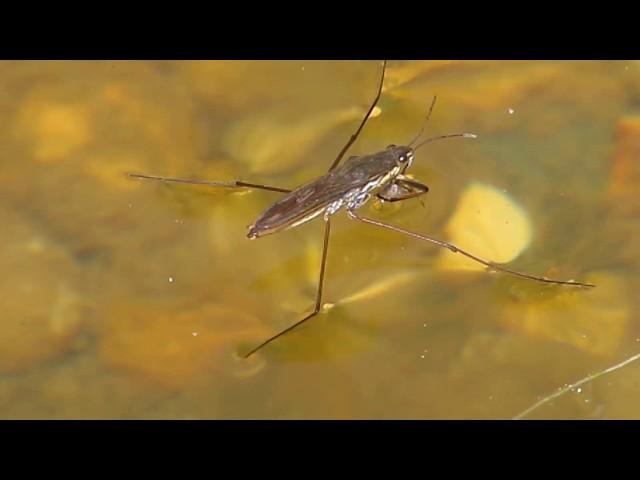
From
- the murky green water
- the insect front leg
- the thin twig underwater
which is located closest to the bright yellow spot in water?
the murky green water

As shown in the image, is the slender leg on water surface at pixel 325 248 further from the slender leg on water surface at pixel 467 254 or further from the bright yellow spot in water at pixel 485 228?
the bright yellow spot in water at pixel 485 228

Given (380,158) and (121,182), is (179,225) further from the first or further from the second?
(380,158)

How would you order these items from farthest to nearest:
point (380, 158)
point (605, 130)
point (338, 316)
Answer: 1. point (605, 130)
2. point (380, 158)
3. point (338, 316)

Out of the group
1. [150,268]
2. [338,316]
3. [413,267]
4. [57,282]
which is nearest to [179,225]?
[150,268]

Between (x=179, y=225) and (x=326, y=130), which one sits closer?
(x=179, y=225)

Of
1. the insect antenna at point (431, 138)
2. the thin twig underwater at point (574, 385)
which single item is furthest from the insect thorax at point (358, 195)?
the thin twig underwater at point (574, 385)

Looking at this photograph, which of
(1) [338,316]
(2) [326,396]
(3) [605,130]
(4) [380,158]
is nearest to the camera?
(2) [326,396]

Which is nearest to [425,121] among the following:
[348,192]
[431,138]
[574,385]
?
[431,138]
